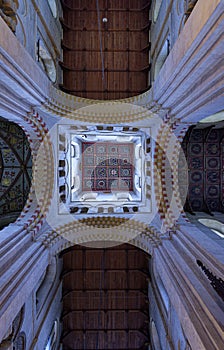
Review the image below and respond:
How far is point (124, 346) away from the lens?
408 inches

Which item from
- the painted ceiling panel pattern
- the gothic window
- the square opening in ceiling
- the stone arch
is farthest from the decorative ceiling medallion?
the gothic window

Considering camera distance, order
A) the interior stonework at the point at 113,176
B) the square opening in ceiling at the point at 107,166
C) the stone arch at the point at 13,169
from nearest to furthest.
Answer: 1. the interior stonework at the point at 113,176
2. the stone arch at the point at 13,169
3. the square opening in ceiling at the point at 107,166

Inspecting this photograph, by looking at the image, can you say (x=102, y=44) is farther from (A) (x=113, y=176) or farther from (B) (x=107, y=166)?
(A) (x=113, y=176)

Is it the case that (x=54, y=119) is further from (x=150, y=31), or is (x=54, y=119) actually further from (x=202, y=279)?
(x=202, y=279)

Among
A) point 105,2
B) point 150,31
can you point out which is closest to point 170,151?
point 150,31

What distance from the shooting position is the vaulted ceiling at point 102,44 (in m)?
10.4

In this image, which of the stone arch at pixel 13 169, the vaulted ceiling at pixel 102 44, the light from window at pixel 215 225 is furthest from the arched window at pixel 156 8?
the light from window at pixel 215 225

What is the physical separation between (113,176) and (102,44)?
5.99 m

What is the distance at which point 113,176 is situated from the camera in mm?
13055

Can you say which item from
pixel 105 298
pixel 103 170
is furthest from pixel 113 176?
pixel 105 298

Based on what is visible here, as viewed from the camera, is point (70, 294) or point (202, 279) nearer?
point (202, 279)

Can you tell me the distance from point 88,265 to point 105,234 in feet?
8.48

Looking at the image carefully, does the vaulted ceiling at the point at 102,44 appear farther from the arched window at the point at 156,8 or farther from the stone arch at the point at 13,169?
the stone arch at the point at 13,169

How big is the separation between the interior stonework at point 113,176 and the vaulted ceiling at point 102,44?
41 mm
